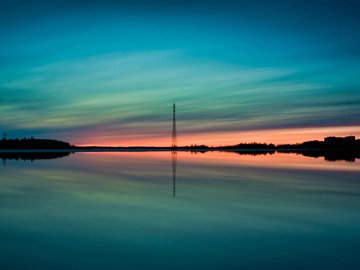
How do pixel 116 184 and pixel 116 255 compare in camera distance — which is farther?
pixel 116 184

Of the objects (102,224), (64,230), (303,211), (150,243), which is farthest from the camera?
(303,211)

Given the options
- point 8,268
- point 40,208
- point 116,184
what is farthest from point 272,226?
point 116,184

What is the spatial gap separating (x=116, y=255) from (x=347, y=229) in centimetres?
589

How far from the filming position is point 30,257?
7.26m

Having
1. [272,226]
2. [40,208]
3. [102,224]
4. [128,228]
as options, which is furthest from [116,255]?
[40,208]

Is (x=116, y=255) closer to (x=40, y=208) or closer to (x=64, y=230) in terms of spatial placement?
(x=64, y=230)

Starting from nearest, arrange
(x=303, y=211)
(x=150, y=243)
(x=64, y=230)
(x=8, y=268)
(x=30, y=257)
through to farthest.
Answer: (x=8, y=268) → (x=30, y=257) → (x=150, y=243) → (x=64, y=230) → (x=303, y=211)

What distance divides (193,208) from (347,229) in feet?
15.4

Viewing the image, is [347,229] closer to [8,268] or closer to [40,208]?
[8,268]

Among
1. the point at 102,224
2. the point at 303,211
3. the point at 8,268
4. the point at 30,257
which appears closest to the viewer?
the point at 8,268

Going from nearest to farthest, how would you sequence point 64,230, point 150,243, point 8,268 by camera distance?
point 8,268
point 150,243
point 64,230

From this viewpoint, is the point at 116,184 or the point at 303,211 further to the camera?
the point at 116,184

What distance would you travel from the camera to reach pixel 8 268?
6.58 m

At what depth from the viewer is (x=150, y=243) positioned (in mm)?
8203
